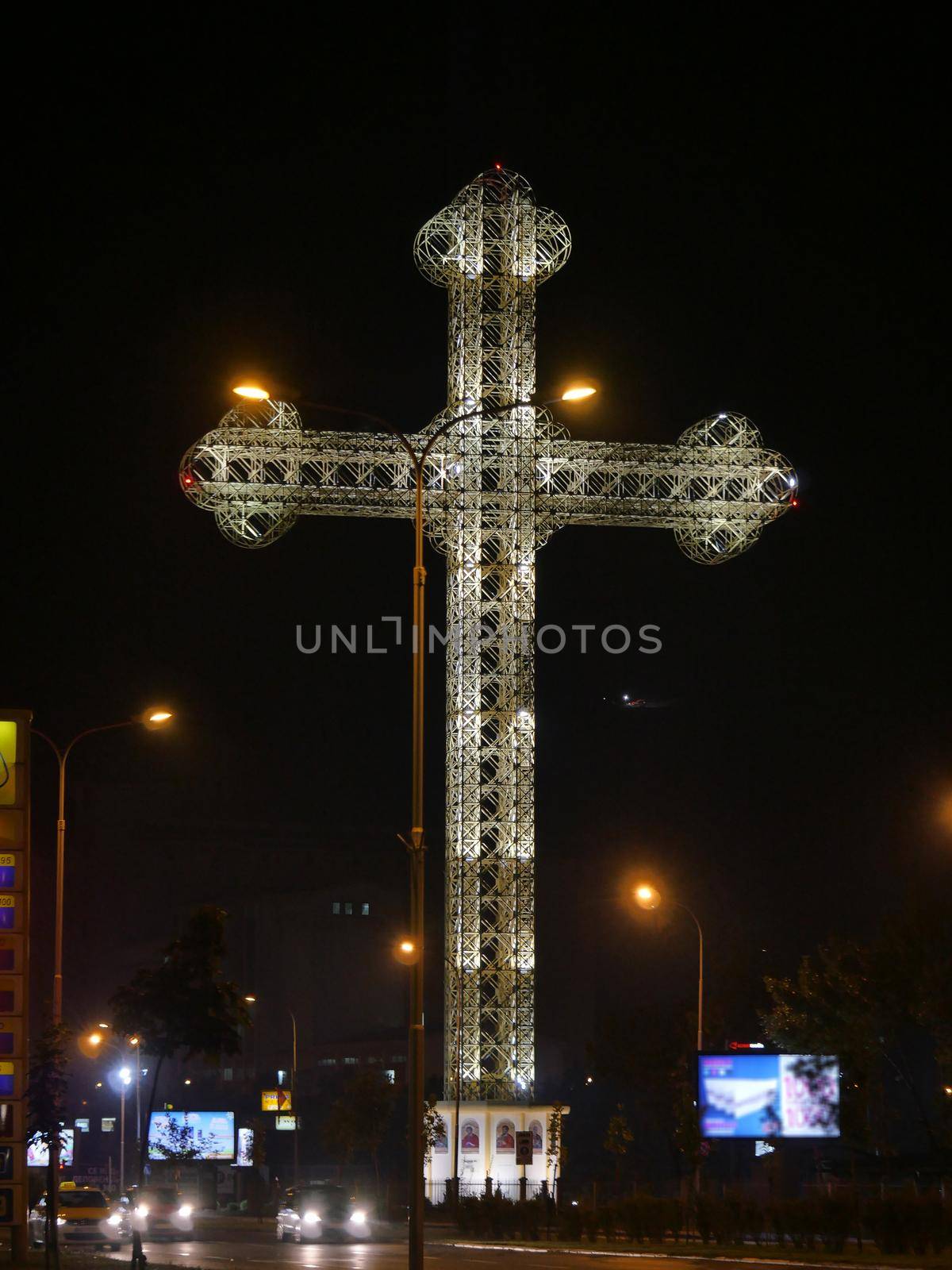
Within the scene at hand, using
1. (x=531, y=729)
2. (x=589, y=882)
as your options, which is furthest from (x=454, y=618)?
(x=589, y=882)

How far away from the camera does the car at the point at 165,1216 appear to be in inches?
1908

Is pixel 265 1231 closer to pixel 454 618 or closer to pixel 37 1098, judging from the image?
pixel 454 618

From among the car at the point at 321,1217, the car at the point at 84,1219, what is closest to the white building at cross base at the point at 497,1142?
the car at the point at 321,1217

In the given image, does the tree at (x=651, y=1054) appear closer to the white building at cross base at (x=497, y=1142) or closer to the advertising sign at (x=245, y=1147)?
the white building at cross base at (x=497, y=1142)

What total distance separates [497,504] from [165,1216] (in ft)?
73.8

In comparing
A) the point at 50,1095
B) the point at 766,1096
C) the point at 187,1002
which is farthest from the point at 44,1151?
the point at 766,1096

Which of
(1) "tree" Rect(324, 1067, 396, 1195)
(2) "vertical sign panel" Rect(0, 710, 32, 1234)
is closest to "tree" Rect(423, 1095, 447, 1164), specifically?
(1) "tree" Rect(324, 1067, 396, 1195)

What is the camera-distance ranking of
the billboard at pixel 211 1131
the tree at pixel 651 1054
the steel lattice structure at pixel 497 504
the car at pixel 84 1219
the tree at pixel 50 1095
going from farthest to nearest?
the billboard at pixel 211 1131 < the tree at pixel 651 1054 < the steel lattice structure at pixel 497 504 < the car at pixel 84 1219 < the tree at pixel 50 1095

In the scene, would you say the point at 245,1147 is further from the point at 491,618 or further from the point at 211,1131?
the point at 491,618

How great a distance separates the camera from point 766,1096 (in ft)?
121

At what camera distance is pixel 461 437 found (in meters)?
47.2

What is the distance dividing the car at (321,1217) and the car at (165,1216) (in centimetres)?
401

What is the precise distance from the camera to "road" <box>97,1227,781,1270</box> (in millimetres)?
30578

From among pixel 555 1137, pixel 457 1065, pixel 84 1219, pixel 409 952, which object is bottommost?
pixel 84 1219
